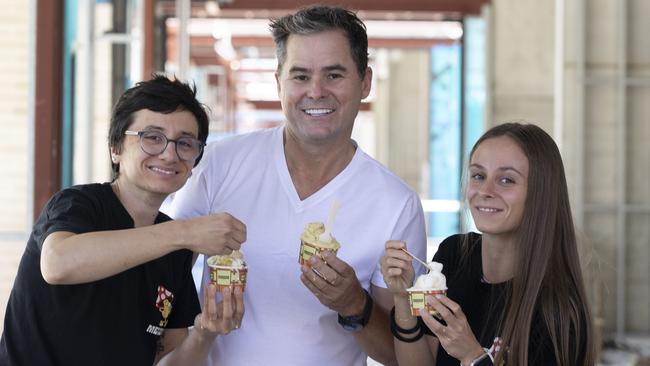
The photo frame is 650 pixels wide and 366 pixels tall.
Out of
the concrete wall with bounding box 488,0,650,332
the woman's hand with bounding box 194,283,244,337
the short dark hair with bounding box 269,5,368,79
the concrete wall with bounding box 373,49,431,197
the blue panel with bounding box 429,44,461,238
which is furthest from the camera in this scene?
the concrete wall with bounding box 373,49,431,197

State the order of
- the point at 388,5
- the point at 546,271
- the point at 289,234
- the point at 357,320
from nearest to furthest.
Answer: the point at 546,271
the point at 357,320
the point at 289,234
the point at 388,5

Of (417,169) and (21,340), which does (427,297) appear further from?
(417,169)

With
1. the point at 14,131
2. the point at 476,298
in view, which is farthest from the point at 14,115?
the point at 476,298

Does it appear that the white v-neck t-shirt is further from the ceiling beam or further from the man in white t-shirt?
the ceiling beam

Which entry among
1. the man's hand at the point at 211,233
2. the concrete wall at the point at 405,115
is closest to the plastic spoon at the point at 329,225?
the man's hand at the point at 211,233

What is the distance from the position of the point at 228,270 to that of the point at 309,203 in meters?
0.40

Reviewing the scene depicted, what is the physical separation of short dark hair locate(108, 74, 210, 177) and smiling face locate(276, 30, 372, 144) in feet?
1.09

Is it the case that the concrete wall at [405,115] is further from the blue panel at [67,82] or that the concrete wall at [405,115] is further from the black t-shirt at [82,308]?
the black t-shirt at [82,308]

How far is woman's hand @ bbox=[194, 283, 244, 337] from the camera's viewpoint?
236 centimetres

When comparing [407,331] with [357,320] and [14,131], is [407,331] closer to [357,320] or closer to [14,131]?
[357,320]

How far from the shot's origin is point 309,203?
2.74 meters

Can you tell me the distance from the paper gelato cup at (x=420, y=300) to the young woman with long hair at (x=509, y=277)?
2 cm

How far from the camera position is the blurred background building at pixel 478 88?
16.5 feet

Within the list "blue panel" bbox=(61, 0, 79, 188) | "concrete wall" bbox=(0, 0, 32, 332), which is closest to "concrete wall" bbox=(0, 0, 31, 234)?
"concrete wall" bbox=(0, 0, 32, 332)
